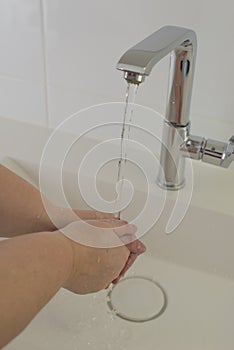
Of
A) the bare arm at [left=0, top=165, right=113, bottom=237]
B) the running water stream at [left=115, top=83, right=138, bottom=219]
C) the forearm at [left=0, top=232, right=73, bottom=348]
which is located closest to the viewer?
the forearm at [left=0, top=232, right=73, bottom=348]

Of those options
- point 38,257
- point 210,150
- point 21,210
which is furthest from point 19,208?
point 210,150

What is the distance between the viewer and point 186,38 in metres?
0.52

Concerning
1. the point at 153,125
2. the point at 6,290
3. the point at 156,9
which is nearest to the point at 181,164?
the point at 153,125

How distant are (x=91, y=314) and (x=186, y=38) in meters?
0.31

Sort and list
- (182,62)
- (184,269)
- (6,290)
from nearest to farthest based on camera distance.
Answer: (6,290)
(182,62)
(184,269)

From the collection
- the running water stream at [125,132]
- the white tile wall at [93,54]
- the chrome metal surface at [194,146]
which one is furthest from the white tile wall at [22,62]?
the chrome metal surface at [194,146]

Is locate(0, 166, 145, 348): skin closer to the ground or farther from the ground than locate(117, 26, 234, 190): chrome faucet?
closer to the ground

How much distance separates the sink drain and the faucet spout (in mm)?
120

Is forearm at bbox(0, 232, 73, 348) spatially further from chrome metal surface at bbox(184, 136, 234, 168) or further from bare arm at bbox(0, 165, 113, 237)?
chrome metal surface at bbox(184, 136, 234, 168)

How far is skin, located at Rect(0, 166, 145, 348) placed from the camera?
1.39 feet

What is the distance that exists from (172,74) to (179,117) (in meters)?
0.05

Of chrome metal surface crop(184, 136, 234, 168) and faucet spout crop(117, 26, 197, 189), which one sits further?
chrome metal surface crop(184, 136, 234, 168)

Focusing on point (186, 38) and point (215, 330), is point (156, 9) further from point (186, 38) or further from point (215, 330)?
point (215, 330)

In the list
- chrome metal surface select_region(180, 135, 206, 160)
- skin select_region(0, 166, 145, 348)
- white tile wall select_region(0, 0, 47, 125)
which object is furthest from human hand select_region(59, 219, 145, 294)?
white tile wall select_region(0, 0, 47, 125)
